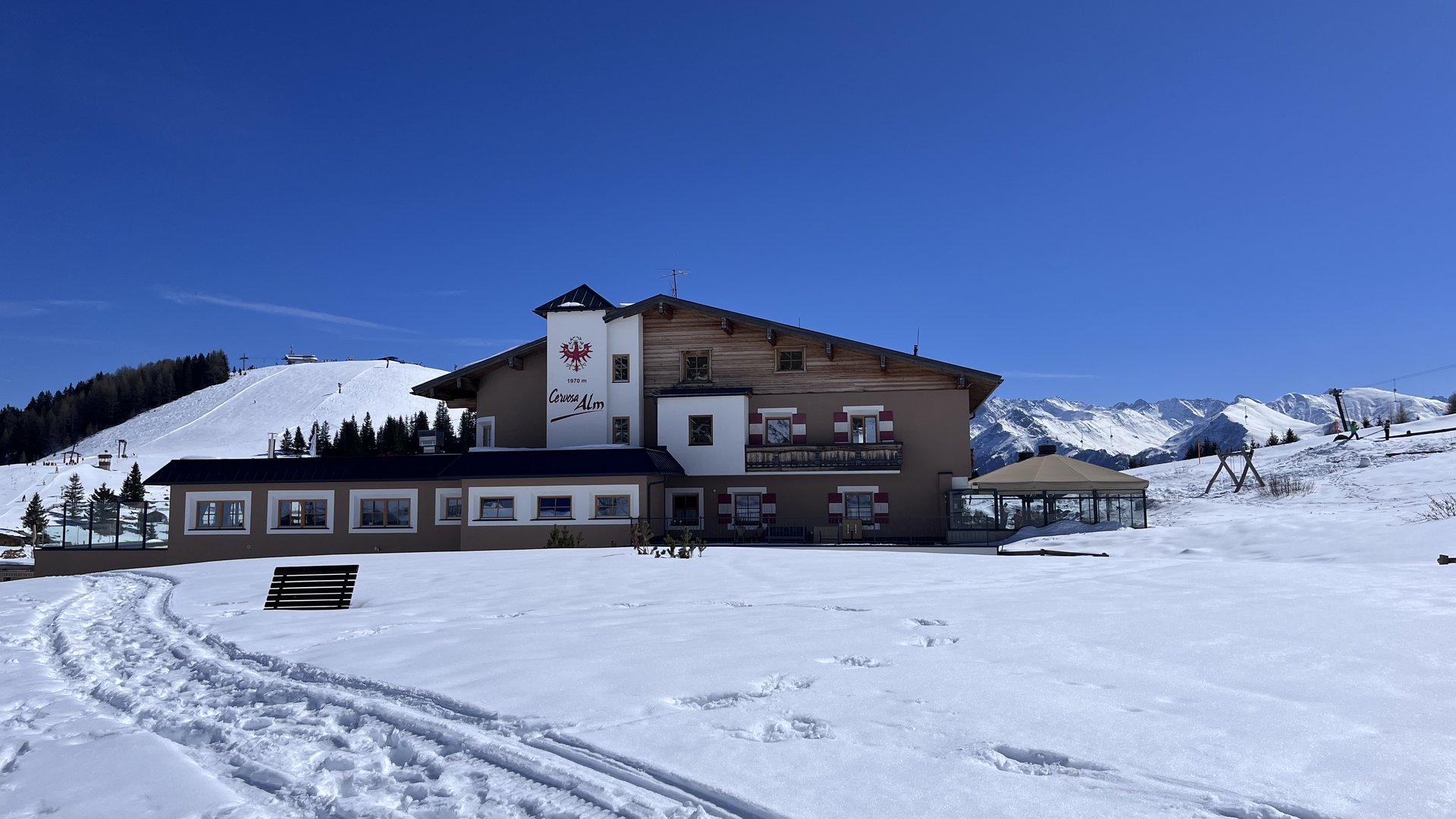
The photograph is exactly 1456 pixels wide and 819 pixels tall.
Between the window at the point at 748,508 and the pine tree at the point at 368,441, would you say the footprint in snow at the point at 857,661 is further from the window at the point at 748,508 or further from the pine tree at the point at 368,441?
the pine tree at the point at 368,441

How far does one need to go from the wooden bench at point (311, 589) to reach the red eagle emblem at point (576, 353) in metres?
20.3

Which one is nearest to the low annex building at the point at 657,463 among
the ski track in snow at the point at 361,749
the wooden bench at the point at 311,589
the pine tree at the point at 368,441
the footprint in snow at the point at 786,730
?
the wooden bench at the point at 311,589

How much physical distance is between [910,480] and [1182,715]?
2605 cm

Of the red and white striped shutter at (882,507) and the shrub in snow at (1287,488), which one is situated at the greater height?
the shrub in snow at (1287,488)

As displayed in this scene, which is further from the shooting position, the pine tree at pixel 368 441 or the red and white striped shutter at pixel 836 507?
the pine tree at pixel 368 441

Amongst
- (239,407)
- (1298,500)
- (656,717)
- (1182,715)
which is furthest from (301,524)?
(239,407)

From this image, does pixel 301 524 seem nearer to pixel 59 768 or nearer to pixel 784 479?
pixel 784 479

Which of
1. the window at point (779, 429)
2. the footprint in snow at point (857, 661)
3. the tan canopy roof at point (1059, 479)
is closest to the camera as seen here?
the footprint in snow at point (857, 661)

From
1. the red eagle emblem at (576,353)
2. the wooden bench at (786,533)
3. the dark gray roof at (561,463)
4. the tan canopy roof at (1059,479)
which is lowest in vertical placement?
the wooden bench at (786,533)

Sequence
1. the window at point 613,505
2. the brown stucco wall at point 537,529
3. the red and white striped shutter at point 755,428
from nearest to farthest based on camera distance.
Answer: the brown stucco wall at point 537,529
the window at point 613,505
the red and white striped shutter at point 755,428

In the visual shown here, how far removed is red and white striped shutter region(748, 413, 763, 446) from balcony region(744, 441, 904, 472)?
51 cm

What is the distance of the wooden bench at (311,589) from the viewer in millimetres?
12742

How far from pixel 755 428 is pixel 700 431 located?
6.55 ft

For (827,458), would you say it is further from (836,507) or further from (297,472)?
(297,472)
